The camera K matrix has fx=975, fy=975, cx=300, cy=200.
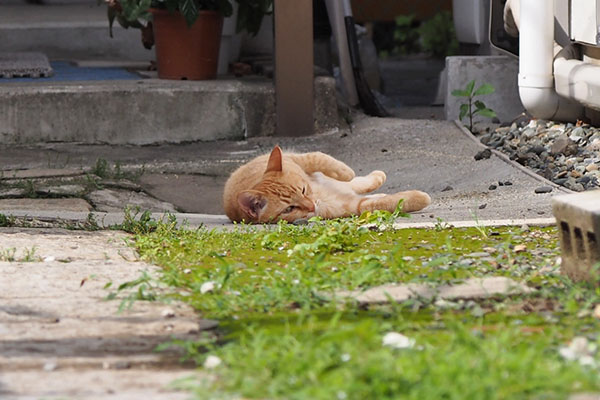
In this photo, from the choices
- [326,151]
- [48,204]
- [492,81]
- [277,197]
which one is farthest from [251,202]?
[492,81]

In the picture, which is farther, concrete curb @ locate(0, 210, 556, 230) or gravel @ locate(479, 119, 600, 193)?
gravel @ locate(479, 119, 600, 193)

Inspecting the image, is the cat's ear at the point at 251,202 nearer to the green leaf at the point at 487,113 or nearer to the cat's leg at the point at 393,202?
the cat's leg at the point at 393,202

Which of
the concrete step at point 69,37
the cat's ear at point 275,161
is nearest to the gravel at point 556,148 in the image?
the cat's ear at point 275,161

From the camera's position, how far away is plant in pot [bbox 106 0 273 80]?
684cm

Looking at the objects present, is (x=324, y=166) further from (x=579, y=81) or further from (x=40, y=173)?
(x=40, y=173)

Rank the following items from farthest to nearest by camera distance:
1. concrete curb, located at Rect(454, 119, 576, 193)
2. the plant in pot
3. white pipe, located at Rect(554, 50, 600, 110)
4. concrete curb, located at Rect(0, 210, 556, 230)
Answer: the plant in pot
white pipe, located at Rect(554, 50, 600, 110)
concrete curb, located at Rect(454, 119, 576, 193)
concrete curb, located at Rect(0, 210, 556, 230)

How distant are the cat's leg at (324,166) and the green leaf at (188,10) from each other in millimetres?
2182

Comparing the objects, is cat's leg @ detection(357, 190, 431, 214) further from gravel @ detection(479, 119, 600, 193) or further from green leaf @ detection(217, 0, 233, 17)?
green leaf @ detection(217, 0, 233, 17)

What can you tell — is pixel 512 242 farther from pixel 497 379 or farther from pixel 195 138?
pixel 195 138

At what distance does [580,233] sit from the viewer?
8.98 ft

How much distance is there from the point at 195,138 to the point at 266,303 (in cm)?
437

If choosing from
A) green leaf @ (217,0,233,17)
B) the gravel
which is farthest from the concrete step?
the gravel

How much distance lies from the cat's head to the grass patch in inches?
13.5

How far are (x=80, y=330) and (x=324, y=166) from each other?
251cm
